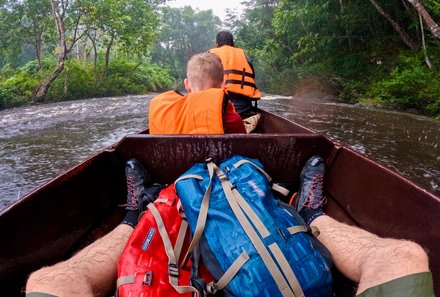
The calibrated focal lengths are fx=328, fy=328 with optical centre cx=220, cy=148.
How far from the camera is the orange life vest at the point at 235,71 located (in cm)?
366

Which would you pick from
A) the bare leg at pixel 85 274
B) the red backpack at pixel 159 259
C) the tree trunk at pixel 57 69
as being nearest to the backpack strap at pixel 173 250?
the red backpack at pixel 159 259

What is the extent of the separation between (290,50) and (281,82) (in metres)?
1.76

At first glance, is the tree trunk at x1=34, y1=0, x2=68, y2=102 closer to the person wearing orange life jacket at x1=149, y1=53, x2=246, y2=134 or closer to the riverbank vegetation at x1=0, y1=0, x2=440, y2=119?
the riverbank vegetation at x1=0, y1=0, x2=440, y2=119

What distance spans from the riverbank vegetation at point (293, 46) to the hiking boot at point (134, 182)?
7946 mm

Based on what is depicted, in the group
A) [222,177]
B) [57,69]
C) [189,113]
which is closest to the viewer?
[222,177]

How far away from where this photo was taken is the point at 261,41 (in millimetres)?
19375

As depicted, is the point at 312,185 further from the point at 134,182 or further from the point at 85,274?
the point at 85,274

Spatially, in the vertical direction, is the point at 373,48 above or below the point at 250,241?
above

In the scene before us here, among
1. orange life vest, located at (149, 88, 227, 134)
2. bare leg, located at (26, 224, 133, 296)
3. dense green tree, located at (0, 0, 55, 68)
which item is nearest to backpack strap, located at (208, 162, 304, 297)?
bare leg, located at (26, 224, 133, 296)

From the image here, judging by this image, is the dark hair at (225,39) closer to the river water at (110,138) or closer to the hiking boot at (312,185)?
the river water at (110,138)

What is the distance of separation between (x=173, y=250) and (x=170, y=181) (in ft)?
2.81

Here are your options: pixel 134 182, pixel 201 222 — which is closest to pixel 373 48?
pixel 134 182

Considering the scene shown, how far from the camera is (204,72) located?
2.31 metres

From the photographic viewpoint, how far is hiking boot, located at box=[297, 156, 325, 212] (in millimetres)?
1967
